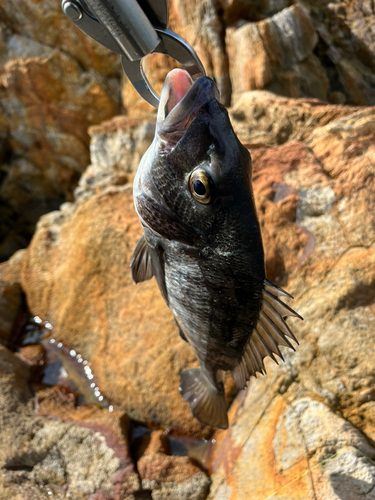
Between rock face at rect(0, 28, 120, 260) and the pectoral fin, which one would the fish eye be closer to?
the pectoral fin

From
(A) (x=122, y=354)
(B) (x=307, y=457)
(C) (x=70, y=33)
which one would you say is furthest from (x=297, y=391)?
(C) (x=70, y=33)

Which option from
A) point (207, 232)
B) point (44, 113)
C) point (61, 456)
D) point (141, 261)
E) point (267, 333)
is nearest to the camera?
point (207, 232)

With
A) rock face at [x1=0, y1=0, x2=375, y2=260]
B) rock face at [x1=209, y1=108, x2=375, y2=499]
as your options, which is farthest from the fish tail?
rock face at [x1=0, y1=0, x2=375, y2=260]

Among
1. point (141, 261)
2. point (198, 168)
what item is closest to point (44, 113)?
point (141, 261)

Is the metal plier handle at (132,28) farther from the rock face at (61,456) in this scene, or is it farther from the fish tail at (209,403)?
the rock face at (61,456)

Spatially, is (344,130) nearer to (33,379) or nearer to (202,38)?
(202,38)

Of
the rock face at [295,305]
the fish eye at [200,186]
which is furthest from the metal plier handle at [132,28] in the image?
the rock face at [295,305]

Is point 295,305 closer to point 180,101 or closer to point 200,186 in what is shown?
point 200,186
